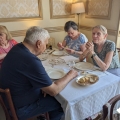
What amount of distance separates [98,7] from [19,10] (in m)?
1.76

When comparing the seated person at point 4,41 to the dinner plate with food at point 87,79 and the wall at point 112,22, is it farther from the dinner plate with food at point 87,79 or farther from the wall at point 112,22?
the wall at point 112,22

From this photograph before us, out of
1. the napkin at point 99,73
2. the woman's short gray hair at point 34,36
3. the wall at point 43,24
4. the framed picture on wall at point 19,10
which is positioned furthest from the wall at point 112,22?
the woman's short gray hair at point 34,36

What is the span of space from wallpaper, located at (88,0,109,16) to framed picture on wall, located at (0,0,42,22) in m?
1.22

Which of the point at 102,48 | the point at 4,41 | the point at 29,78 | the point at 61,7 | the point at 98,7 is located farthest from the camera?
the point at 61,7

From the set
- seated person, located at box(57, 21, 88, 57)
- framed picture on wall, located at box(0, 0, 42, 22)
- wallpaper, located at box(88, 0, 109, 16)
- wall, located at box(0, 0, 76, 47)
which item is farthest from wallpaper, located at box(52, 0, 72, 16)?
seated person, located at box(57, 21, 88, 57)

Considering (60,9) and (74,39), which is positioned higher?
(60,9)

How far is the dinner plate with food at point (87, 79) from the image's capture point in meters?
1.21

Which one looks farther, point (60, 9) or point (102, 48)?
point (60, 9)

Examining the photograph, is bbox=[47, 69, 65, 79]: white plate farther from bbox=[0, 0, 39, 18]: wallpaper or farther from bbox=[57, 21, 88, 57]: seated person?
bbox=[0, 0, 39, 18]: wallpaper

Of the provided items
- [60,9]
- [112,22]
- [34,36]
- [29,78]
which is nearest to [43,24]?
[60,9]

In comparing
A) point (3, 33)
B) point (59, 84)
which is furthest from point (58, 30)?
point (59, 84)

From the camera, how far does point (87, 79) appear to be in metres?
1.27

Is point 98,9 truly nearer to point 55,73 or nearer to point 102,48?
point 102,48

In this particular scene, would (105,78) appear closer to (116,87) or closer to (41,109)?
(116,87)
